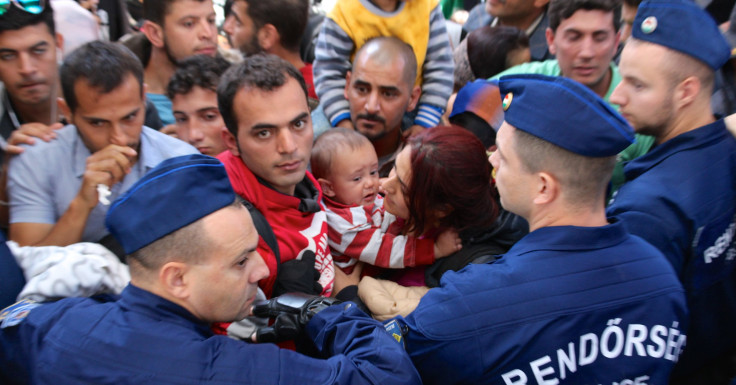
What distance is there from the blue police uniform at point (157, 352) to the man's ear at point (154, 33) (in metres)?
2.23

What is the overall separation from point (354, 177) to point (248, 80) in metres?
0.73

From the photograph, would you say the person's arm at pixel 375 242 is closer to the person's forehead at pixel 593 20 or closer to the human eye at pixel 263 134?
the human eye at pixel 263 134

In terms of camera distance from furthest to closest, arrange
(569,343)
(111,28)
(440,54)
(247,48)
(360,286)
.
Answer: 1. (111,28)
2. (247,48)
3. (440,54)
4. (360,286)
5. (569,343)

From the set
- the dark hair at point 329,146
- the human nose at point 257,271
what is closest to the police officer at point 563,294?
the human nose at point 257,271

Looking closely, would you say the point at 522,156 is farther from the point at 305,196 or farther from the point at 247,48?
the point at 247,48

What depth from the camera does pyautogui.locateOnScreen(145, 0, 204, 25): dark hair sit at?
3.22 metres

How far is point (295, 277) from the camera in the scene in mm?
2025

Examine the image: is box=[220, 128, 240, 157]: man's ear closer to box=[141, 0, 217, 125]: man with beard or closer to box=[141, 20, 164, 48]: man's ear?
box=[141, 0, 217, 125]: man with beard

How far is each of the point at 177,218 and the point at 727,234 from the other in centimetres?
203

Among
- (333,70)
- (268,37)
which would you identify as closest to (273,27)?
(268,37)

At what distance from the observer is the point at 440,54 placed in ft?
10.6

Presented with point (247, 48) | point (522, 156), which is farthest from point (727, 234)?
point (247, 48)

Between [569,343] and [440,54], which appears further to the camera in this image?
[440,54]

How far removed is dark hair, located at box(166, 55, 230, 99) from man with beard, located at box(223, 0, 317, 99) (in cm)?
87
